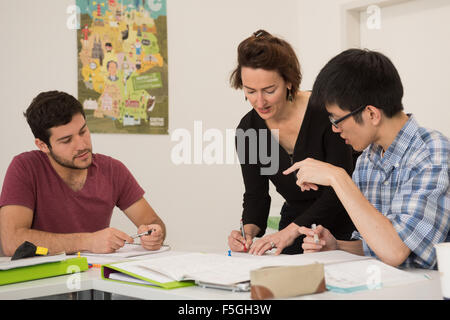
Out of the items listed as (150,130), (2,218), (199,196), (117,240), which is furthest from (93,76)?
(117,240)

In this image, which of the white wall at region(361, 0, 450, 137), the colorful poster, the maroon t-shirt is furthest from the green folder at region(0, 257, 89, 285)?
the white wall at region(361, 0, 450, 137)

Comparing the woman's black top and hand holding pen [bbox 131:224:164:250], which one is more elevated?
the woman's black top

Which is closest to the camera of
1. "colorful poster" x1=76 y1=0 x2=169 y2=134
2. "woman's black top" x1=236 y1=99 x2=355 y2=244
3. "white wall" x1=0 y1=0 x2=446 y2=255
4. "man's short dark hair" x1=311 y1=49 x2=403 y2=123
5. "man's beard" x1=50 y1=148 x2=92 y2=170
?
"man's short dark hair" x1=311 y1=49 x2=403 y2=123

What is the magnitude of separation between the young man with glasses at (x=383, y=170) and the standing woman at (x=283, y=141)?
0.82 feet

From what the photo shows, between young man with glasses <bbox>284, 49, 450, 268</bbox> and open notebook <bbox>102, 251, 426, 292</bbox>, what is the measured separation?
103mm

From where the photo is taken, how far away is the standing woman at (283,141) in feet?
5.69

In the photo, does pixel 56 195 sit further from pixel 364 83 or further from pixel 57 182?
pixel 364 83

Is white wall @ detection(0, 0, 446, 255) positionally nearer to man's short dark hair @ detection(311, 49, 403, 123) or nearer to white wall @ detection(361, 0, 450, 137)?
white wall @ detection(361, 0, 450, 137)

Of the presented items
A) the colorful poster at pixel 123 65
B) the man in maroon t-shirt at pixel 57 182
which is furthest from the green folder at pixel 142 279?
the colorful poster at pixel 123 65

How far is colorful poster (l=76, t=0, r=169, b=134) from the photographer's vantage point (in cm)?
301

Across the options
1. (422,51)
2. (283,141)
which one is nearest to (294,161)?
(283,141)

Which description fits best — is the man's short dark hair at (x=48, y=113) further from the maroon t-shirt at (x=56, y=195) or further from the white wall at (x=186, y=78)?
the white wall at (x=186, y=78)

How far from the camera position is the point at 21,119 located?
2.77m

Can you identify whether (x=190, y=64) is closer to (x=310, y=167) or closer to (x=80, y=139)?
(x=80, y=139)
